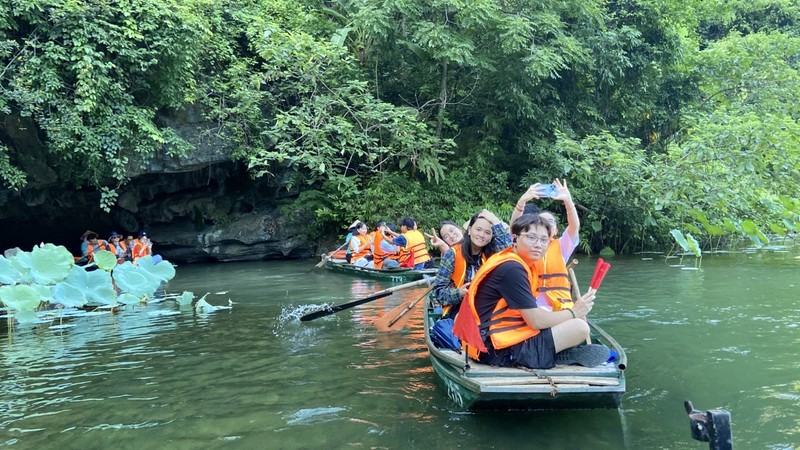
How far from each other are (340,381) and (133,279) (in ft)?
15.4

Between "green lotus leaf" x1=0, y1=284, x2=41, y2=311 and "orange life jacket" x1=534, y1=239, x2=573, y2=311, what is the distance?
5.84 metres

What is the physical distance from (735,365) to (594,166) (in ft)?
32.5

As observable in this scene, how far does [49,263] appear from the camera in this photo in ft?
24.5

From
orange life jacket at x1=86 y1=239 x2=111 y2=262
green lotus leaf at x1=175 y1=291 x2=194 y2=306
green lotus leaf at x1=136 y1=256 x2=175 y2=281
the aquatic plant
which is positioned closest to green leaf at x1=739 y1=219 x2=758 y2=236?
green lotus leaf at x1=175 y1=291 x2=194 y2=306

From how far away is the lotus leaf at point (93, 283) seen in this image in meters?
7.86

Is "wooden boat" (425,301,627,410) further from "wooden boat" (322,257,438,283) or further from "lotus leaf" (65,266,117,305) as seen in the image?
"wooden boat" (322,257,438,283)

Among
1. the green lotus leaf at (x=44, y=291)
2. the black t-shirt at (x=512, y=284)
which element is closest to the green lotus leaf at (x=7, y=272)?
the green lotus leaf at (x=44, y=291)

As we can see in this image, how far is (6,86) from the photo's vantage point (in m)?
11.7

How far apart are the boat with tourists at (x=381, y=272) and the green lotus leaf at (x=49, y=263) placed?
5.35 meters

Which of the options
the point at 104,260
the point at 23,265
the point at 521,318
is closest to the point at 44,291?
the point at 23,265

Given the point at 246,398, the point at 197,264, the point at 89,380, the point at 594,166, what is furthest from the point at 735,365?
the point at 197,264

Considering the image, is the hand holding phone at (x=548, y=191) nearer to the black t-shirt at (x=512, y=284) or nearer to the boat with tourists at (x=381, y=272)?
the black t-shirt at (x=512, y=284)

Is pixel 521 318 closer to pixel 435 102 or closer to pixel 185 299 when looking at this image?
pixel 185 299

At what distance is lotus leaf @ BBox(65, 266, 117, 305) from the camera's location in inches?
309
